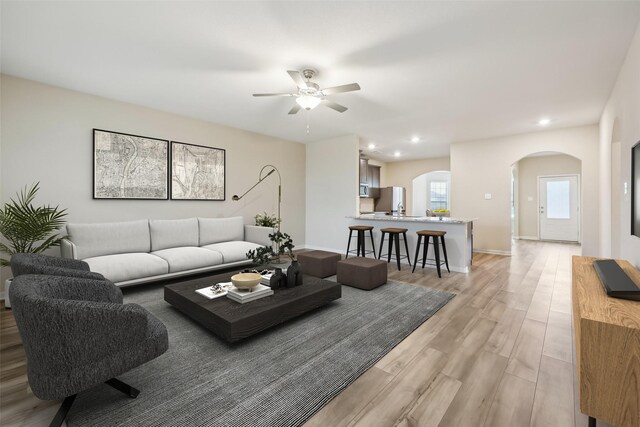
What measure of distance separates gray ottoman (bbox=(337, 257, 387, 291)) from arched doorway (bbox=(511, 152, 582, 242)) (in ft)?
22.1

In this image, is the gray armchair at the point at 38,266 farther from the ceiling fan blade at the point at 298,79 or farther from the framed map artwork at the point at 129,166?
the ceiling fan blade at the point at 298,79

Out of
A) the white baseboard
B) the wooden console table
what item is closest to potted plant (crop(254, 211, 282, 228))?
the white baseboard

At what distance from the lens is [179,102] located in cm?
418

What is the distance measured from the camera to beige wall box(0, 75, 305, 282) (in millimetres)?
3352

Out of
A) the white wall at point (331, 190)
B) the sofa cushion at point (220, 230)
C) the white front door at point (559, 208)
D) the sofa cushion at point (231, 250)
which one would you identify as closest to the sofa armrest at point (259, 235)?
the sofa cushion at point (220, 230)

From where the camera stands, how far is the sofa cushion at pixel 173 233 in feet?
13.6

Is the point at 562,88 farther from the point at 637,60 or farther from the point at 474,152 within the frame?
the point at 474,152

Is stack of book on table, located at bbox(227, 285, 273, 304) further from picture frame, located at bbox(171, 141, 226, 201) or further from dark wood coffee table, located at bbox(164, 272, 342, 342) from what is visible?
picture frame, located at bbox(171, 141, 226, 201)

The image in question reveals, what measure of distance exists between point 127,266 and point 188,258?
28.2 inches

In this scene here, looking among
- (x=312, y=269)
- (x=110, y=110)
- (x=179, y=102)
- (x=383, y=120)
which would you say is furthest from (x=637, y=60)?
(x=110, y=110)

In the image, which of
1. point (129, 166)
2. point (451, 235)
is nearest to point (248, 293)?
point (129, 166)

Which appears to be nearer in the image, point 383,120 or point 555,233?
point 383,120

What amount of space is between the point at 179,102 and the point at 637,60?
5.15m

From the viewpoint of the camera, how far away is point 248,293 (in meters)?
2.52
